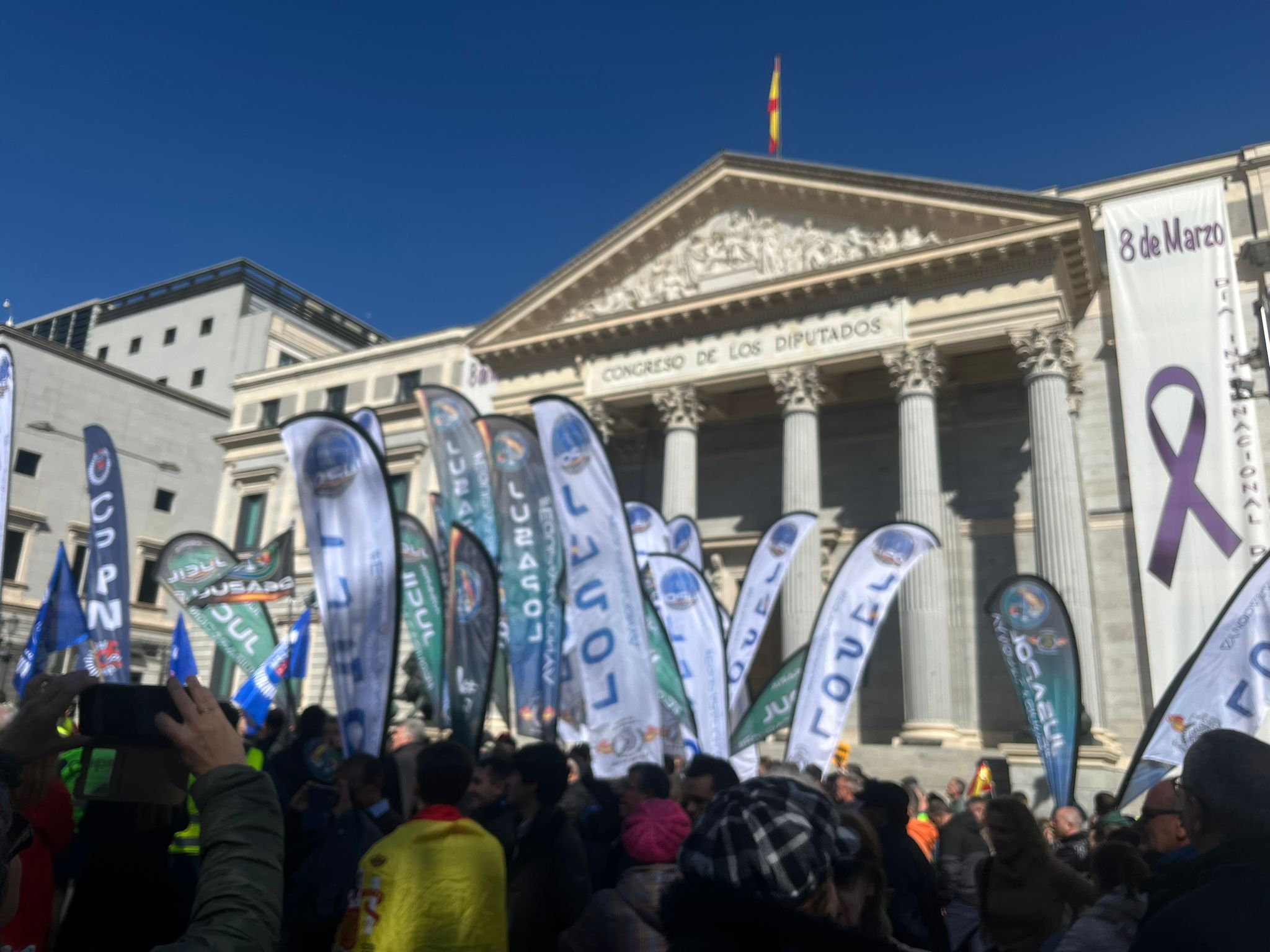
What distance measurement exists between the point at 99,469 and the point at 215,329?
1741 inches

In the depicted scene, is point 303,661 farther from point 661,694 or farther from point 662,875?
point 662,875

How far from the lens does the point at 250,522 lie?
1532 inches

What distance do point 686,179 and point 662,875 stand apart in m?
25.6

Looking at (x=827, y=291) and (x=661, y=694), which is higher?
(x=827, y=291)

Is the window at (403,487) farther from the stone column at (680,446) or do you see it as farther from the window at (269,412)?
the stone column at (680,446)

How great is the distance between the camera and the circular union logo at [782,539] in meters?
14.2

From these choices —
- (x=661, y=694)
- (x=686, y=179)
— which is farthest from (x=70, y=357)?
(x=661, y=694)

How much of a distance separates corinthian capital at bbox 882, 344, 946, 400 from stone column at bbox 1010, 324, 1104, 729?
1793mm

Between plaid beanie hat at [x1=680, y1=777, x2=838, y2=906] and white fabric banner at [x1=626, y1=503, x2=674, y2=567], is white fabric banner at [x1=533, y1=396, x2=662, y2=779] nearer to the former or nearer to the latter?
plaid beanie hat at [x1=680, y1=777, x2=838, y2=906]

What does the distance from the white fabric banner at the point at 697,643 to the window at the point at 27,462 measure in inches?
1338

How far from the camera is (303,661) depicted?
55.6 feet

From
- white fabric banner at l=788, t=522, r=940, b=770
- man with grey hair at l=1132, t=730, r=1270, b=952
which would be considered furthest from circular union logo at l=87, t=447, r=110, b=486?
man with grey hair at l=1132, t=730, r=1270, b=952

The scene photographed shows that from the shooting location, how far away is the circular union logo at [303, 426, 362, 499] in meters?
7.73

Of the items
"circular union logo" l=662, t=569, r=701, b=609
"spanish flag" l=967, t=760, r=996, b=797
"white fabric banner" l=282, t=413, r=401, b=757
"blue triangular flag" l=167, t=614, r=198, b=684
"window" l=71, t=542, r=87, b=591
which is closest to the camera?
"white fabric banner" l=282, t=413, r=401, b=757
